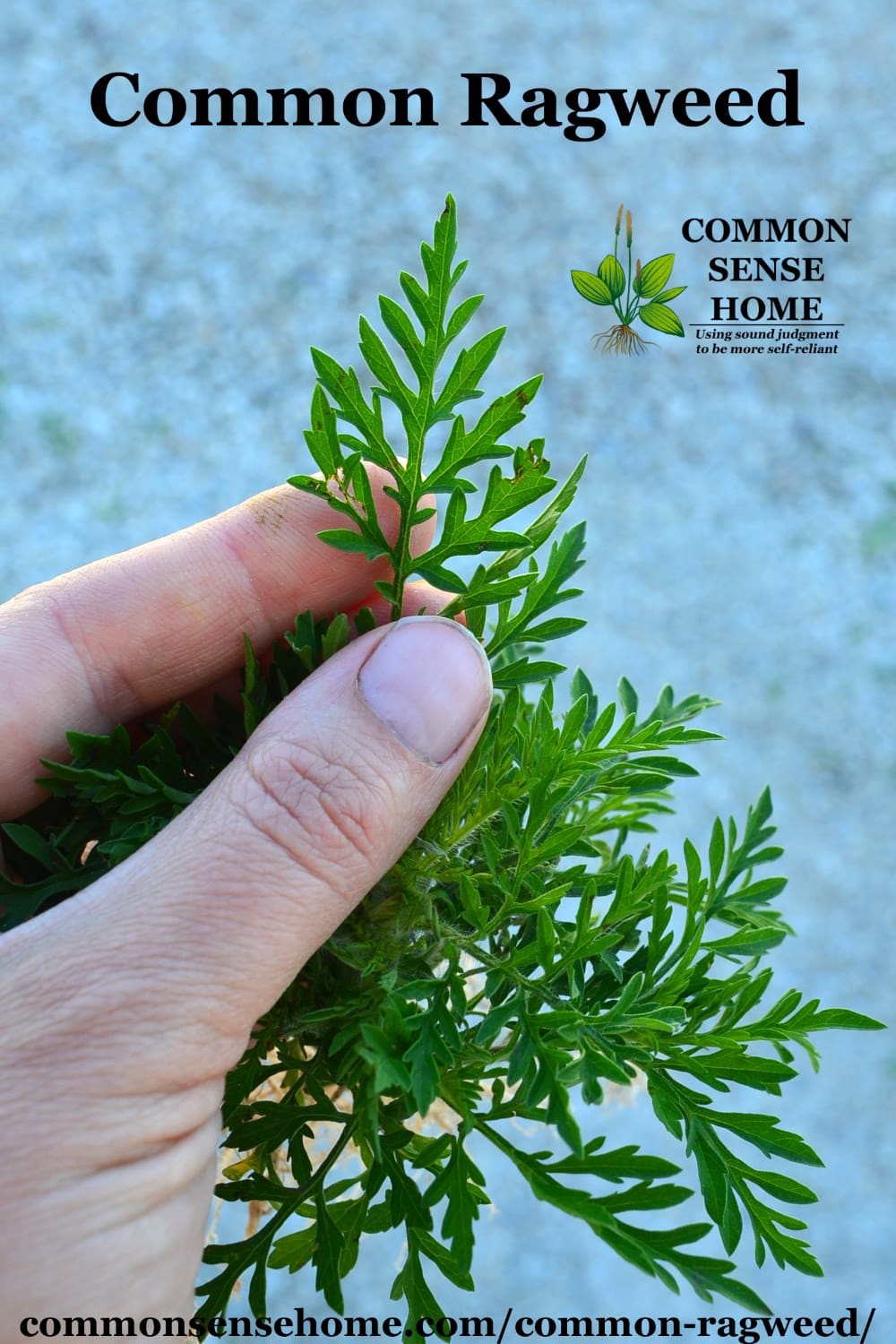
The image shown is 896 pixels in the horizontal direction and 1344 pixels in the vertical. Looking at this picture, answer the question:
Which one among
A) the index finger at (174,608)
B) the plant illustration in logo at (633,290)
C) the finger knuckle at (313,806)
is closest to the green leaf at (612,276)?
the plant illustration in logo at (633,290)

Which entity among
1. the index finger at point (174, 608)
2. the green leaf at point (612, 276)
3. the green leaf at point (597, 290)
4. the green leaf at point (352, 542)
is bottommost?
the index finger at point (174, 608)

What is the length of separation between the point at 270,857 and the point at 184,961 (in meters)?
0.07

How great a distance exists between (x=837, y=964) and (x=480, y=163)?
50.6 inches

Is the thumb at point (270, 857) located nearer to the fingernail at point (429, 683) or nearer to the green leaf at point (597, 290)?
the fingernail at point (429, 683)

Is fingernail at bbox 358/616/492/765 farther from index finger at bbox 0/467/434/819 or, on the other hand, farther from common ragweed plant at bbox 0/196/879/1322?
index finger at bbox 0/467/434/819

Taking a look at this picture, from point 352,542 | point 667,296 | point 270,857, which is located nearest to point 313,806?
point 270,857

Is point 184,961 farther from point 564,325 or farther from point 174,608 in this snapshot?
point 564,325

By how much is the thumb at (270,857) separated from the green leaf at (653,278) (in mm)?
436

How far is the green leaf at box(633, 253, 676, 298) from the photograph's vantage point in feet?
3.43

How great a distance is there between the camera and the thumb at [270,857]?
689 mm

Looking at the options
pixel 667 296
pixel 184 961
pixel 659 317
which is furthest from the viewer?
pixel 659 317

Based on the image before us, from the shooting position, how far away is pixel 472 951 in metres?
0.77

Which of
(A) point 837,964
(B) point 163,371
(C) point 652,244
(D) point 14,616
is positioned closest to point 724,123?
(C) point 652,244

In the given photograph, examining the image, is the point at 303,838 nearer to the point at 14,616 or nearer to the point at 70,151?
the point at 14,616
